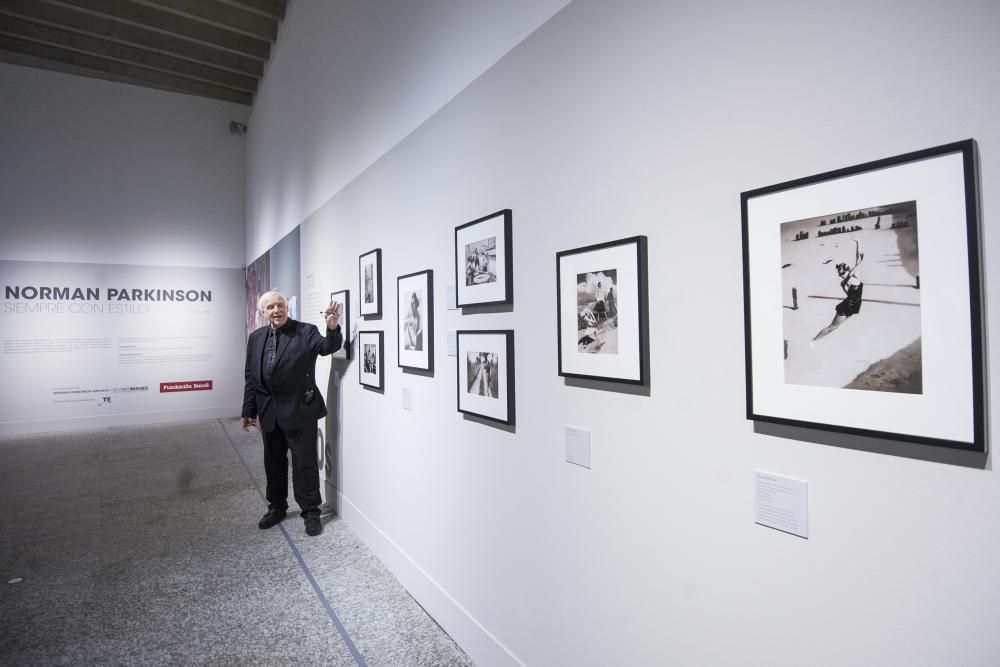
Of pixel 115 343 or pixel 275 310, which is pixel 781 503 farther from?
pixel 115 343

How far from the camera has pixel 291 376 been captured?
3.70 m

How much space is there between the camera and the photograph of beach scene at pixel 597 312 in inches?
62.0

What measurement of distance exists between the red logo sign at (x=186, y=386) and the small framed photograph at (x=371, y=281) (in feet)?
21.3

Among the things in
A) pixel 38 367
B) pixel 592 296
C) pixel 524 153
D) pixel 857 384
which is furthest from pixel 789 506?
pixel 38 367

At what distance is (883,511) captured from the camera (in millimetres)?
1018

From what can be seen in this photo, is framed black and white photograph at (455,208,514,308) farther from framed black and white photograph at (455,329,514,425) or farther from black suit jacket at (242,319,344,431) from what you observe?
black suit jacket at (242,319,344,431)

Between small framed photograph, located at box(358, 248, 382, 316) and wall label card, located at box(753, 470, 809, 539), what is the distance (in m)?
2.56

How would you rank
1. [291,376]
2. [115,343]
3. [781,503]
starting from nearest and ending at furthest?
[781,503] < [291,376] < [115,343]

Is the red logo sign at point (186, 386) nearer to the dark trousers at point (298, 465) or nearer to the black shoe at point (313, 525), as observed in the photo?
the dark trousers at point (298, 465)

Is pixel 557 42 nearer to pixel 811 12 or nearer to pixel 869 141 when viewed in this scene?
pixel 811 12

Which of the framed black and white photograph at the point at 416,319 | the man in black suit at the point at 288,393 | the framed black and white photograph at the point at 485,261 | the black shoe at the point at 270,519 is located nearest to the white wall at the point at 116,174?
the man in black suit at the point at 288,393

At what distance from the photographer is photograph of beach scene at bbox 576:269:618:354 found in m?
1.57

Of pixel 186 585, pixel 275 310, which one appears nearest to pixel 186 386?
pixel 275 310

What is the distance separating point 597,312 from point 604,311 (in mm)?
29
